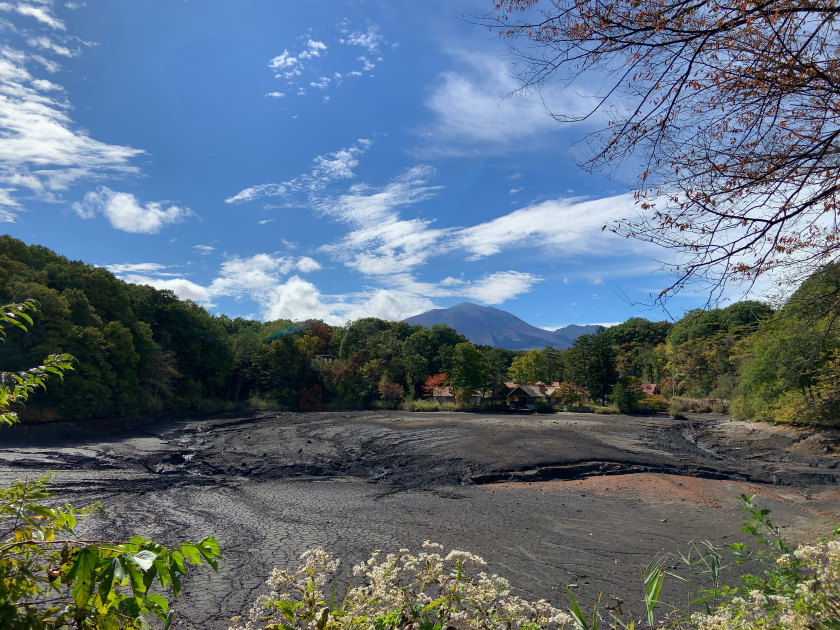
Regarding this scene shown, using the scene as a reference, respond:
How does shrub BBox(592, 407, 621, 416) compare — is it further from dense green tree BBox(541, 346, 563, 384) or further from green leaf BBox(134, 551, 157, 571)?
green leaf BBox(134, 551, 157, 571)

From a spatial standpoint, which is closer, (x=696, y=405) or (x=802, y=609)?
(x=802, y=609)

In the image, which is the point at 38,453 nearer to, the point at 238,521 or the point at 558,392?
the point at 238,521

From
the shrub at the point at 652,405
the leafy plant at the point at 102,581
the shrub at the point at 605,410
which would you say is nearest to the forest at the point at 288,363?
the shrub at the point at 605,410

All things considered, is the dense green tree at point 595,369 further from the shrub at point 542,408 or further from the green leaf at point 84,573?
the green leaf at point 84,573

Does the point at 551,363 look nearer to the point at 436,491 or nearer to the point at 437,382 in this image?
the point at 437,382

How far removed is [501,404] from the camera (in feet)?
137

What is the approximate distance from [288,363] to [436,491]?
3079 centimetres

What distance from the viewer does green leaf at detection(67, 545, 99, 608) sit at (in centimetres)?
102

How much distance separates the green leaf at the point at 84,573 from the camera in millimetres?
1017

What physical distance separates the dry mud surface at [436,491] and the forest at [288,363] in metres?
2.92

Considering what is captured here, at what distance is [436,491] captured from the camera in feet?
44.9

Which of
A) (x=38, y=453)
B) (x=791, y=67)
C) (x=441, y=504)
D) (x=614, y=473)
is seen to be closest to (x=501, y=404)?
(x=614, y=473)

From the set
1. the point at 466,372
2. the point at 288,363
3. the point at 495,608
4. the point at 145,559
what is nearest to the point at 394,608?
the point at 495,608

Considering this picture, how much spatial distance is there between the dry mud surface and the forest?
9.57 feet
